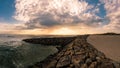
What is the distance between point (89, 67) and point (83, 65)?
0.60 meters

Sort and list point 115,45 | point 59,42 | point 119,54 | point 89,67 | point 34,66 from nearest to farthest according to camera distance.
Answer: point 89,67
point 34,66
point 119,54
point 115,45
point 59,42

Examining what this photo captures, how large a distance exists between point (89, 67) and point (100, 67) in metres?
0.94

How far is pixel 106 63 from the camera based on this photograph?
1563cm

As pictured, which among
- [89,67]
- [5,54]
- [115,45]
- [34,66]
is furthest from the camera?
[115,45]

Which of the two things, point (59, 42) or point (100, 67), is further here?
point (59, 42)

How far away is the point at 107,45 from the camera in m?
23.3

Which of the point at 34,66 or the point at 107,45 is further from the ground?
the point at 107,45

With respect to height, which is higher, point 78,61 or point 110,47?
point 110,47

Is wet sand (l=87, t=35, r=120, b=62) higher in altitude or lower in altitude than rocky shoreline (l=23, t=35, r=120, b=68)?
higher

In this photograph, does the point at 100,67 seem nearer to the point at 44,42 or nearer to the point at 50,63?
the point at 50,63

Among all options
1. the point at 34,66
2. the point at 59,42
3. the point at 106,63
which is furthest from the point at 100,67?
the point at 59,42

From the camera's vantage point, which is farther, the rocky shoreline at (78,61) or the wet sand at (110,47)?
the wet sand at (110,47)

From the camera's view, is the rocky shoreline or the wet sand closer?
the rocky shoreline

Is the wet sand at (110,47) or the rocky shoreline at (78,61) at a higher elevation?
the wet sand at (110,47)
